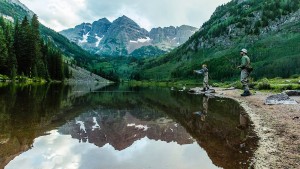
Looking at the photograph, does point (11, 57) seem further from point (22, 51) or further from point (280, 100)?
point (280, 100)

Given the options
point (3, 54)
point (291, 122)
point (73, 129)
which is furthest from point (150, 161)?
point (3, 54)

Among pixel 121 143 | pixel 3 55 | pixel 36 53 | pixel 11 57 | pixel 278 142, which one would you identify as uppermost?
pixel 36 53

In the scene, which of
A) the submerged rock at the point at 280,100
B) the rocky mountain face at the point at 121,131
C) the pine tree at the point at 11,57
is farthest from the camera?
the pine tree at the point at 11,57

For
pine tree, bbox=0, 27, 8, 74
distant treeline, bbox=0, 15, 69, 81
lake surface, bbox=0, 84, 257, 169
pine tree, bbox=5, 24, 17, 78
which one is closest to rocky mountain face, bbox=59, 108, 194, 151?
lake surface, bbox=0, 84, 257, 169

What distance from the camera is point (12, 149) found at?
976 centimetres

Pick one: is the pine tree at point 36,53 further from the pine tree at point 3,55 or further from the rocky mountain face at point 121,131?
the rocky mountain face at point 121,131

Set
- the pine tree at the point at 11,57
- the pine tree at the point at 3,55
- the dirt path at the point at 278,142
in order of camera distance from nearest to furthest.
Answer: the dirt path at the point at 278,142 < the pine tree at the point at 11,57 < the pine tree at the point at 3,55

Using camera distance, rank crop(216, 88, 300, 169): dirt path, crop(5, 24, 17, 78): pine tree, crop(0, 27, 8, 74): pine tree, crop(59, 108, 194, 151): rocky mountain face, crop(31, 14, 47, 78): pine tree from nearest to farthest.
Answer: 1. crop(216, 88, 300, 169): dirt path
2. crop(59, 108, 194, 151): rocky mountain face
3. crop(5, 24, 17, 78): pine tree
4. crop(0, 27, 8, 74): pine tree
5. crop(31, 14, 47, 78): pine tree

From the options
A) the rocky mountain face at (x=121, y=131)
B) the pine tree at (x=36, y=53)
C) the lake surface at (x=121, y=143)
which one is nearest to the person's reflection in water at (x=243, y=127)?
the lake surface at (x=121, y=143)

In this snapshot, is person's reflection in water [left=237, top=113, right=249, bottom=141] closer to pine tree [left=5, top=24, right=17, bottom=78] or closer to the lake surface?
the lake surface

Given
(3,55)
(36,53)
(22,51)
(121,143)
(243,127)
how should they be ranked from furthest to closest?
(36,53) < (22,51) < (3,55) < (243,127) < (121,143)

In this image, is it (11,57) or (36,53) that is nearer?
(11,57)

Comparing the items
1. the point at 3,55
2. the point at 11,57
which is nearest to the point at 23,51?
the point at 11,57

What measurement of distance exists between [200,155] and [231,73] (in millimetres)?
186757
